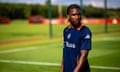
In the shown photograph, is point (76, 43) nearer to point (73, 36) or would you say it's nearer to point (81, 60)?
point (73, 36)

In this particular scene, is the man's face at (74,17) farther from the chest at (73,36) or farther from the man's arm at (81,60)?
the man's arm at (81,60)

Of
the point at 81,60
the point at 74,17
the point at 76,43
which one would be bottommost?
the point at 81,60

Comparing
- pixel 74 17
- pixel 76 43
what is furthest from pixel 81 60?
pixel 74 17

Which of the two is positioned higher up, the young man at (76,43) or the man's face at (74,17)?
the man's face at (74,17)

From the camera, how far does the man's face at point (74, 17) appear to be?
13.3ft

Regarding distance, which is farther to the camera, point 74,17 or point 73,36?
point 73,36

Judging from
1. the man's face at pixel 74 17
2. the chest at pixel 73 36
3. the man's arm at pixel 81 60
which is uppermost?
the man's face at pixel 74 17

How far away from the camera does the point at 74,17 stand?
4.04m

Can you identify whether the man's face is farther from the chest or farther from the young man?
the chest

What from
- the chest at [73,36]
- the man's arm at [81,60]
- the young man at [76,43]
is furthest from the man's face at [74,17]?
the man's arm at [81,60]

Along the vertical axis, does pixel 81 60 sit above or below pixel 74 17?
below

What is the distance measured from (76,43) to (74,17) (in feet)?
1.11

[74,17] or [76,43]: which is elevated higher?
[74,17]

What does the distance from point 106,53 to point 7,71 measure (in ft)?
16.2
